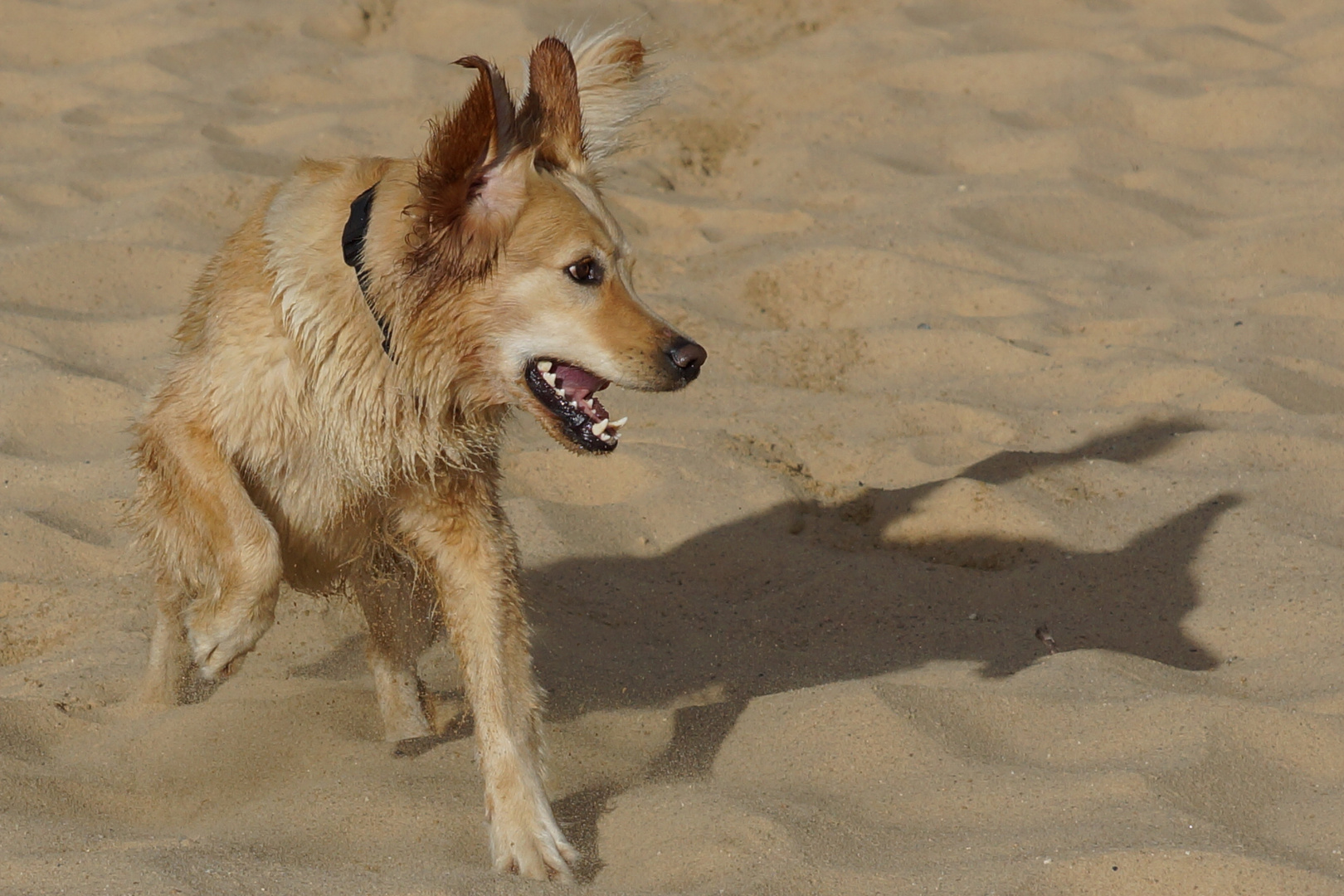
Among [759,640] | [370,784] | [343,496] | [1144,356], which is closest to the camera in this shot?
[370,784]

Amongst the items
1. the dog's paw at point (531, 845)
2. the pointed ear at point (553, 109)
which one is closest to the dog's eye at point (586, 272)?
the pointed ear at point (553, 109)

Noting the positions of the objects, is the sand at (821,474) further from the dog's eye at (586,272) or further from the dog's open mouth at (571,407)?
the dog's eye at (586,272)

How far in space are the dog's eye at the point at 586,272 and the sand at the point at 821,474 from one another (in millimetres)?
1307

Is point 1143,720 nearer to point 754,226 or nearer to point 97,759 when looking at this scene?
point 97,759

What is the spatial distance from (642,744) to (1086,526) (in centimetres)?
214

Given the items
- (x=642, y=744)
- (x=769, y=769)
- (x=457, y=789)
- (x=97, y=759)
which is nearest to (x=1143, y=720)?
(x=769, y=769)

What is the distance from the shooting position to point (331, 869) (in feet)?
10.7

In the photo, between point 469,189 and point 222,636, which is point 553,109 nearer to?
point 469,189

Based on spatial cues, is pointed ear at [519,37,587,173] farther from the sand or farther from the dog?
the sand

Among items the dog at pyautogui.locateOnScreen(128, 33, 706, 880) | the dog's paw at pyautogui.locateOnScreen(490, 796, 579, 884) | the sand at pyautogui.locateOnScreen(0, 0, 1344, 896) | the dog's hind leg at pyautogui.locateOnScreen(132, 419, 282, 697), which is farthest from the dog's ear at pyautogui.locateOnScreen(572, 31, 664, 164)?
the dog's paw at pyautogui.locateOnScreen(490, 796, 579, 884)

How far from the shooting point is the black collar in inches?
143

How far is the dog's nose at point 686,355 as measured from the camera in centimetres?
365

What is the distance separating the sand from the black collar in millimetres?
1163

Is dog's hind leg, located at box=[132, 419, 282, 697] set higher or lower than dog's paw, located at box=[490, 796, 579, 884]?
higher
